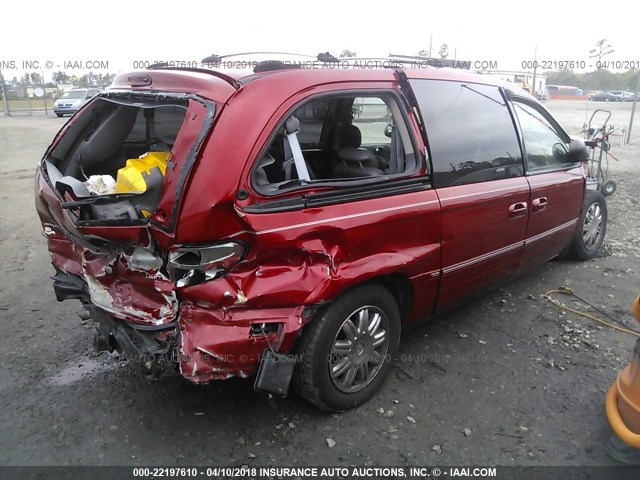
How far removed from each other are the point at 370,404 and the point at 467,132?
1.82 metres

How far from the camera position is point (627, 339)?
12.0 ft

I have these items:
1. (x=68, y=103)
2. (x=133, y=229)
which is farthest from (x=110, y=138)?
(x=68, y=103)

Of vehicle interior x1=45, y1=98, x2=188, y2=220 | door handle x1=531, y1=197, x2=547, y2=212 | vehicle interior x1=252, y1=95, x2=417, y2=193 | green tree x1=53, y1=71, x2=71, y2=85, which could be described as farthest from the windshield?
green tree x1=53, y1=71, x2=71, y2=85

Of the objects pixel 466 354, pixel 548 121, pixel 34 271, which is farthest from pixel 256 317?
pixel 34 271

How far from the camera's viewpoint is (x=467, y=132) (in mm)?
3318

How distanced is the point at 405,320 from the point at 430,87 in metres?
1.46

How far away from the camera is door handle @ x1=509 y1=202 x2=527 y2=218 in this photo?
358 centimetres

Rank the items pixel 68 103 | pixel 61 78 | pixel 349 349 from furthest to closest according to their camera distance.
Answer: pixel 61 78 < pixel 68 103 < pixel 349 349

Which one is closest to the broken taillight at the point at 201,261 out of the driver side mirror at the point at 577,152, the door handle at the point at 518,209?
the door handle at the point at 518,209

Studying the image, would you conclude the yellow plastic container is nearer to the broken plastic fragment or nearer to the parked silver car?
the broken plastic fragment

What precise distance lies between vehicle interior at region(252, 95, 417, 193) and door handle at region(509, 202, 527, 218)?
946 millimetres

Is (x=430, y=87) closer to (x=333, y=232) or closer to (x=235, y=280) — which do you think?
(x=333, y=232)

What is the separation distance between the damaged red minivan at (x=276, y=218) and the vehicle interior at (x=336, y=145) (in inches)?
0.6

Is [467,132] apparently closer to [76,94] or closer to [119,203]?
[119,203]
